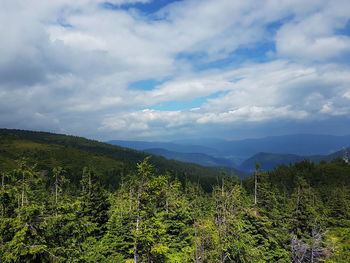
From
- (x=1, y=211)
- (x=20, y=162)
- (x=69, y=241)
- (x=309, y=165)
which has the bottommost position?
(x=309, y=165)

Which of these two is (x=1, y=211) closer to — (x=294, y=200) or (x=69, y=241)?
(x=69, y=241)

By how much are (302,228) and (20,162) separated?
4362cm

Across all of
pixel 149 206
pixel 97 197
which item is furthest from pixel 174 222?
pixel 149 206

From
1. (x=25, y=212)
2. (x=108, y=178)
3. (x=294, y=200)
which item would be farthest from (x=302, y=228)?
(x=108, y=178)

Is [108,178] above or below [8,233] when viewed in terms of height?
below

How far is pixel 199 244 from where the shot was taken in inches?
873

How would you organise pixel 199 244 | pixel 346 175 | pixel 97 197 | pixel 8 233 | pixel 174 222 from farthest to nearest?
pixel 346 175 < pixel 174 222 < pixel 97 197 < pixel 199 244 < pixel 8 233

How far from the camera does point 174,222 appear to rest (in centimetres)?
3772

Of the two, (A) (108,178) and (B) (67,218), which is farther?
(A) (108,178)

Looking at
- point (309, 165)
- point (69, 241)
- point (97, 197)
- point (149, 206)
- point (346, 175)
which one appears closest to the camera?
Answer: point (69, 241)

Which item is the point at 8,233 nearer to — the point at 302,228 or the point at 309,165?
the point at 302,228

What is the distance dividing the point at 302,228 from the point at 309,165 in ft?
501

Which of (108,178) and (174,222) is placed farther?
(108,178)

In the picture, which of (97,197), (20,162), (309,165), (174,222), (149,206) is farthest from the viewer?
(309,165)
